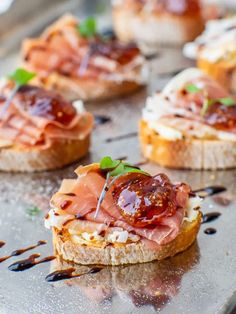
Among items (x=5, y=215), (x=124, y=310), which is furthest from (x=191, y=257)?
(x=5, y=215)

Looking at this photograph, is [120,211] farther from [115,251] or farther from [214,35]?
[214,35]

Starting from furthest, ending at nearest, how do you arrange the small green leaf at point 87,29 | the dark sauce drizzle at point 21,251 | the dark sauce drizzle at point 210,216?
the small green leaf at point 87,29
the dark sauce drizzle at point 210,216
the dark sauce drizzle at point 21,251

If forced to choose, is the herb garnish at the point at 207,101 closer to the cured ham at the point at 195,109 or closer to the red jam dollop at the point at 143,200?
the cured ham at the point at 195,109

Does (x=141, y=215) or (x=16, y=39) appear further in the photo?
(x=16, y=39)

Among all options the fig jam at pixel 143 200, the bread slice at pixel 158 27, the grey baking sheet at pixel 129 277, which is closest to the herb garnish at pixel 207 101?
the grey baking sheet at pixel 129 277

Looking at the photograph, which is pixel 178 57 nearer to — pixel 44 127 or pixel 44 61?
pixel 44 61

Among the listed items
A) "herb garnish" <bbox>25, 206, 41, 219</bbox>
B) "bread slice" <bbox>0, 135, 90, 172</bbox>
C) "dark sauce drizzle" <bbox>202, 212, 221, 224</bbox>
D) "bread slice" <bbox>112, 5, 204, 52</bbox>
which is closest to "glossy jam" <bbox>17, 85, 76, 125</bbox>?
"bread slice" <bbox>0, 135, 90, 172</bbox>

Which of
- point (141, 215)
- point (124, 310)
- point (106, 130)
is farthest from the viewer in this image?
point (106, 130)
